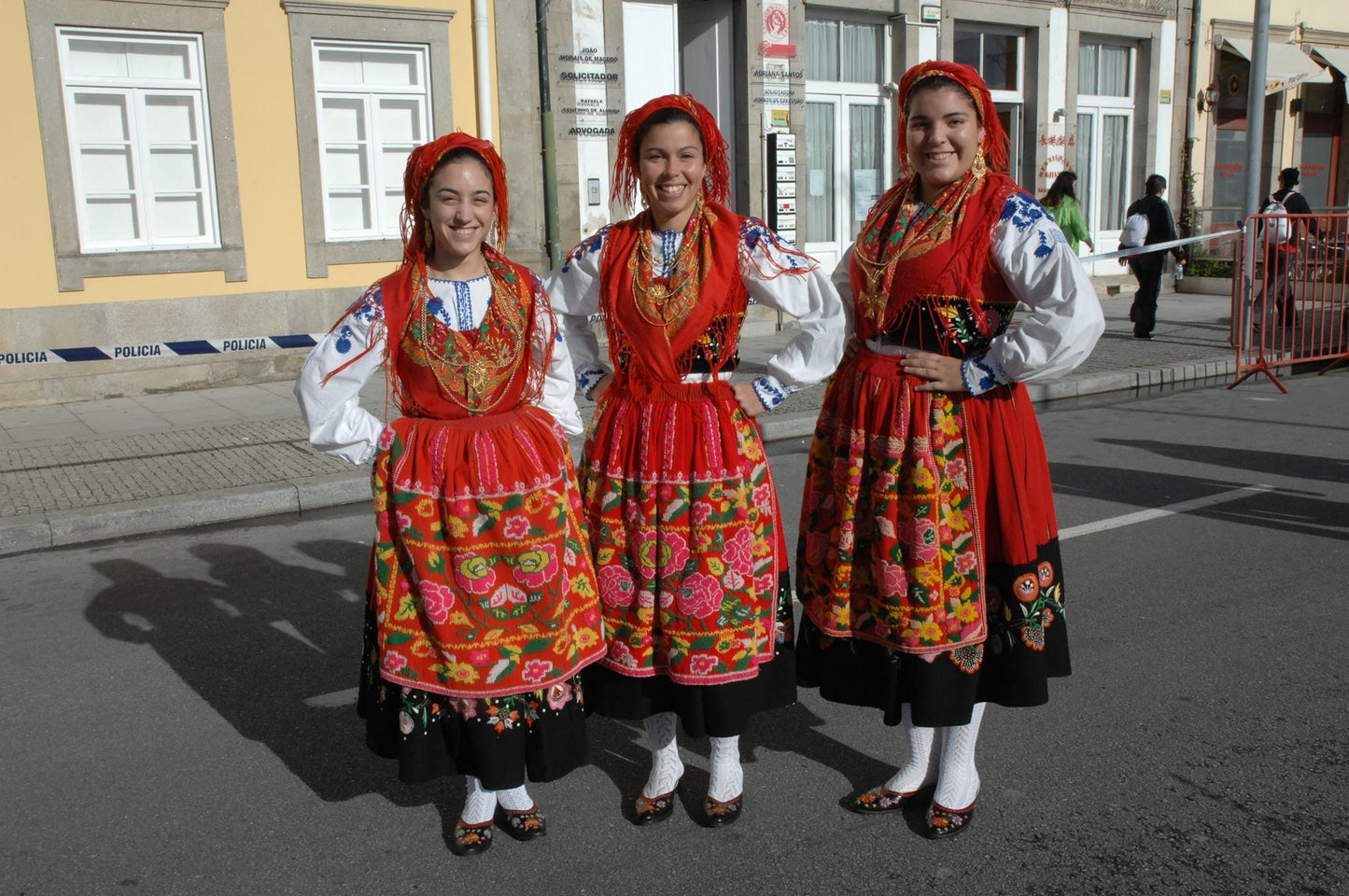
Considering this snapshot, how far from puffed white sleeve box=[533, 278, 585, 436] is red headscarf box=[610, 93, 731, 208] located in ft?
1.33

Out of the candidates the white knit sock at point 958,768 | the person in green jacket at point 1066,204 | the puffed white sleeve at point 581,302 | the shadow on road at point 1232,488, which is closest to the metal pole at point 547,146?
the person in green jacket at point 1066,204

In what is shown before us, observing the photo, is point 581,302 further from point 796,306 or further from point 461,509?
point 461,509

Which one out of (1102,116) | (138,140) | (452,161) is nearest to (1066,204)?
(1102,116)

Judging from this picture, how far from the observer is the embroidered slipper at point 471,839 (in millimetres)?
3104

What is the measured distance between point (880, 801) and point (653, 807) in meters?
0.64

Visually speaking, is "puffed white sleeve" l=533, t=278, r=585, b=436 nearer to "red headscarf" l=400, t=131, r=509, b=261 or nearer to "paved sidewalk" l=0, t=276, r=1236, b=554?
"red headscarf" l=400, t=131, r=509, b=261

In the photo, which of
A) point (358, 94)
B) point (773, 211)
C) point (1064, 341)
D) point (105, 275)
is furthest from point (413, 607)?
point (773, 211)

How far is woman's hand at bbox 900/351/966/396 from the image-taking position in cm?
303

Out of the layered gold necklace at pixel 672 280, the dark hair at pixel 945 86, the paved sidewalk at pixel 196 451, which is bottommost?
the paved sidewalk at pixel 196 451

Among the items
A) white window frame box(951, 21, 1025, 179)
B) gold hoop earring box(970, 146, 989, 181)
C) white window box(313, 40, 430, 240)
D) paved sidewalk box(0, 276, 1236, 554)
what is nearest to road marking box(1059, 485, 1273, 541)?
paved sidewalk box(0, 276, 1236, 554)

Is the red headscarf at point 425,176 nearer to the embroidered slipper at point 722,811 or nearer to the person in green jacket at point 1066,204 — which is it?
the embroidered slipper at point 722,811

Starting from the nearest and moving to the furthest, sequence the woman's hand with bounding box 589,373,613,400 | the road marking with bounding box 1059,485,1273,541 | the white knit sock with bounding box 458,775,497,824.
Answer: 1. the white knit sock with bounding box 458,775,497,824
2. the woman's hand with bounding box 589,373,613,400
3. the road marking with bounding box 1059,485,1273,541

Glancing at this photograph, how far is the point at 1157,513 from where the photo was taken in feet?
20.8

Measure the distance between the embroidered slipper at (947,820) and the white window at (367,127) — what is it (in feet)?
31.6
